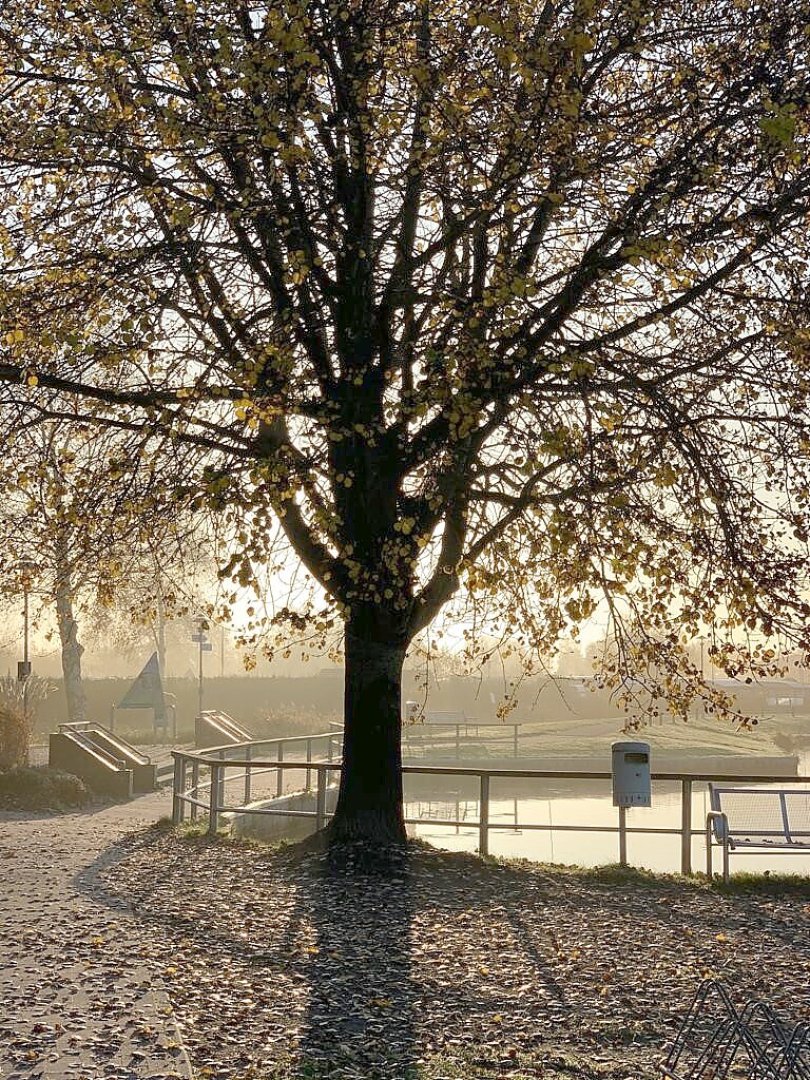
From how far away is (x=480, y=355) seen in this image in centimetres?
926

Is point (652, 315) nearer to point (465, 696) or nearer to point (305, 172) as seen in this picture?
point (305, 172)

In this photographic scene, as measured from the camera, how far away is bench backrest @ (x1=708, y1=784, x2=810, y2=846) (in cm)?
1265

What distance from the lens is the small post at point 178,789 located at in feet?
52.2

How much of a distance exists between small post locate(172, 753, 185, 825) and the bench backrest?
22.6 feet


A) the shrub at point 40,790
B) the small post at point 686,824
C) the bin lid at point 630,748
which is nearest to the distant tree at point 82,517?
the bin lid at point 630,748

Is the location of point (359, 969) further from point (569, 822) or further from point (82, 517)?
point (569, 822)

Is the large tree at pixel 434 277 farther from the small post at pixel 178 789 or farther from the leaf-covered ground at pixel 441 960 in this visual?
the small post at pixel 178 789

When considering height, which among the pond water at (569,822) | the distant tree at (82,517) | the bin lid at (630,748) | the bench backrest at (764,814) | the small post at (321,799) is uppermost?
the distant tree at (82,517)

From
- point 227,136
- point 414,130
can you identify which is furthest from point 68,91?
point 414,130

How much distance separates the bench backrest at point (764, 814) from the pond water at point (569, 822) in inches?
23.7

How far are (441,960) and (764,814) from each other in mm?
16054

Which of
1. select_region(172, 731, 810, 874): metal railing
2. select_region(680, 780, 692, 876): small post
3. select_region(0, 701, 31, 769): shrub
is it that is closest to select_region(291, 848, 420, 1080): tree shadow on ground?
select_region(172, 731, 810, 874): metal railing

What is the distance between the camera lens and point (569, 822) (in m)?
25.1

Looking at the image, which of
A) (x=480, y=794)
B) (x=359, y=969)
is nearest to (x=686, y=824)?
(x=480, y=794)
